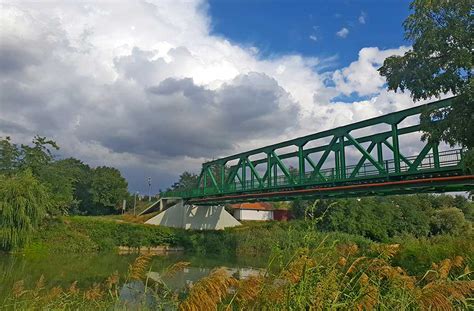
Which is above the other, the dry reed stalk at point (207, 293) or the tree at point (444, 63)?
the tree at point (444, 63)

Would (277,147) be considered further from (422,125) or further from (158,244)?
(422,125)

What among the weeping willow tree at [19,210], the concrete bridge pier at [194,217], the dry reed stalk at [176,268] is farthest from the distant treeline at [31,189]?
the dry reed stalk at [176,268]

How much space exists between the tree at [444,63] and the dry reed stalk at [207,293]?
39.2 ft

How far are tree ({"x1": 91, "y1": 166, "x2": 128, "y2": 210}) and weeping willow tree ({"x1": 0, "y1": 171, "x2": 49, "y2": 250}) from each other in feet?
118

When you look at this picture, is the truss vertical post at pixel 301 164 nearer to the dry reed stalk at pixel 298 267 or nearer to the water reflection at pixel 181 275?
the water reflection at pixel 181 275

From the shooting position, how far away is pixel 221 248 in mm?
44406

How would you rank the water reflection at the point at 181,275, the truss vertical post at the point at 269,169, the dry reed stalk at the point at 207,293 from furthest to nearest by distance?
the truss vertical post at the point at 269,169
the water reflection at the point at 181,275
the dry reed stalk at the point at 207,293

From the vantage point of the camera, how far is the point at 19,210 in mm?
31422

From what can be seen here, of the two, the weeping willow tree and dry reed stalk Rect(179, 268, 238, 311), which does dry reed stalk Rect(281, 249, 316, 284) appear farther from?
the weeping willow tree

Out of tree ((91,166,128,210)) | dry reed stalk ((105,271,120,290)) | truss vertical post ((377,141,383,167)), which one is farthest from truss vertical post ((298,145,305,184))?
tree ((91,166,128,210))

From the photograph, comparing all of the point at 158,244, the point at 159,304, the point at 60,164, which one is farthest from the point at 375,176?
the point at 60,164

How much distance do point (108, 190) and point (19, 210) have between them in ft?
128

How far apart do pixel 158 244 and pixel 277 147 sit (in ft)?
54.6

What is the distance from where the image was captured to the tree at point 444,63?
1273 centimetres
